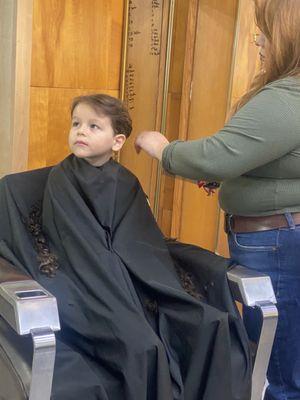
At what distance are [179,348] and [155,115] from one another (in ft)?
6.25

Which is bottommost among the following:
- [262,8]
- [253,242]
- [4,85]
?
[253,242]

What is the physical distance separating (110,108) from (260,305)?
0.67 meters

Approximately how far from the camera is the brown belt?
1.55 m

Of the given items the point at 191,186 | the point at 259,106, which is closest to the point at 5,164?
the point at 259,106

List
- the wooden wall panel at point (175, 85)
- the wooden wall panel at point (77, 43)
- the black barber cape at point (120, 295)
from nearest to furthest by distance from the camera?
the black barber cape at point (120, 295) → the wooden wall panel at point (77, 43) → the wooden wall panel at point (175, 85)

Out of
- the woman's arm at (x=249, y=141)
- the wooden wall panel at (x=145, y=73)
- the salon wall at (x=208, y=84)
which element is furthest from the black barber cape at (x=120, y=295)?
the salon wall at (x=208, y=84)

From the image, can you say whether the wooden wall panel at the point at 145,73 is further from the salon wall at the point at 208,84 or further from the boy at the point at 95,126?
the boy at the point at 95,126

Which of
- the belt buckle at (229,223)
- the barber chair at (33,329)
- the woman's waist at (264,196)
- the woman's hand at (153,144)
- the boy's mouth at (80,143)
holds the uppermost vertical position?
the woman's hand at (153,144)

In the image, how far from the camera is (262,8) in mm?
1464

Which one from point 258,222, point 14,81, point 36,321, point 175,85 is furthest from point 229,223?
point 175,85

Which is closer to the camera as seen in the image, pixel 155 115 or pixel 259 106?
pixel 259 106

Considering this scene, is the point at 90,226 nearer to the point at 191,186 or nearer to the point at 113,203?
the point at 113,203

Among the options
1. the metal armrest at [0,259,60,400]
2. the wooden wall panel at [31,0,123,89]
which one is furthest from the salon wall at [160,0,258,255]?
the metal armrest at [0,259,60,400]

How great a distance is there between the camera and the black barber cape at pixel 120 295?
134 centimetres
